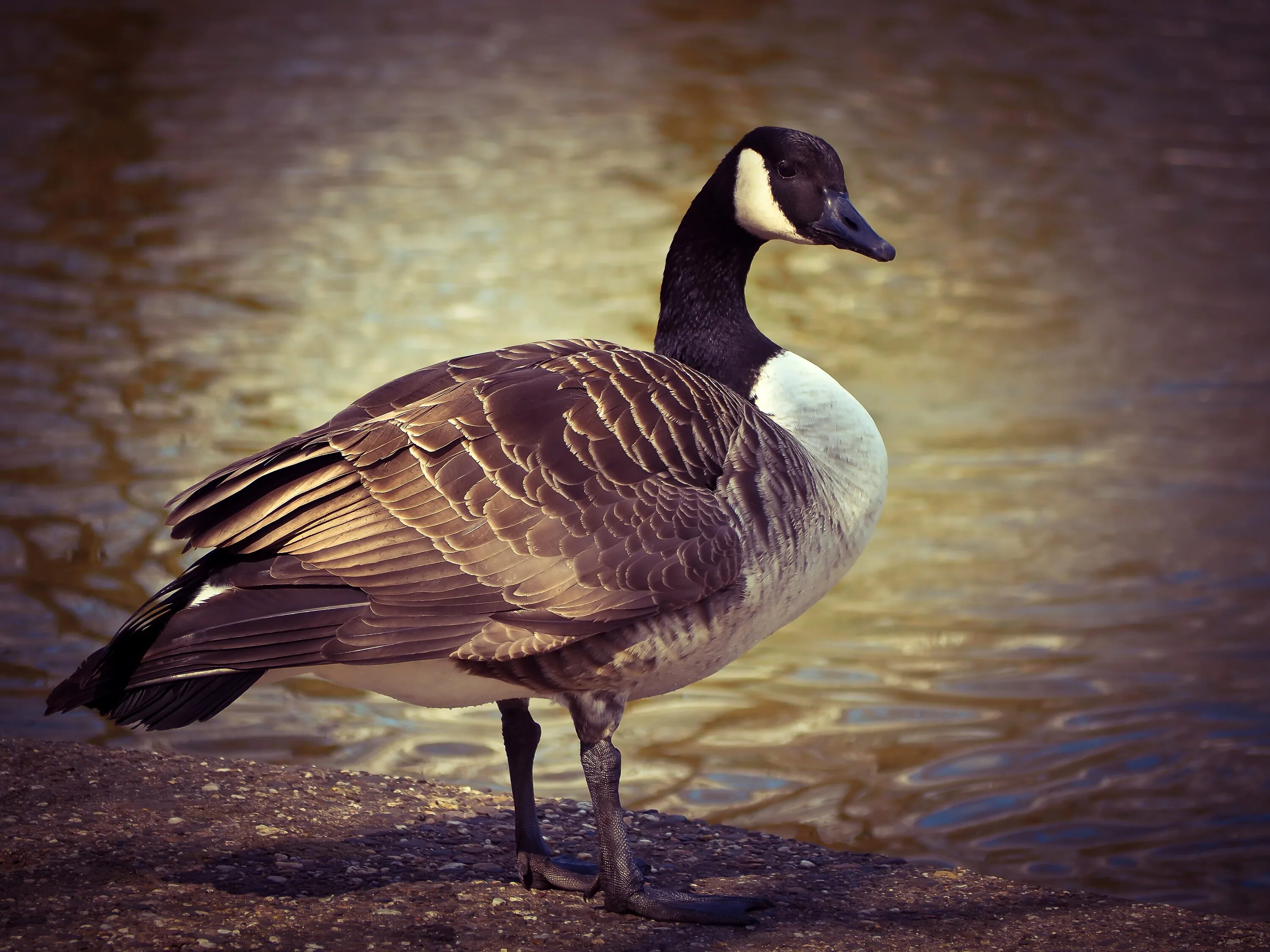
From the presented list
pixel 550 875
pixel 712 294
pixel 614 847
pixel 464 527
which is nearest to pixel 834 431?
pixel 712 294

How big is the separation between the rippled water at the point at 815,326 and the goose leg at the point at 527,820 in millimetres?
1320

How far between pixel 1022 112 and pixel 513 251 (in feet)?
25.7

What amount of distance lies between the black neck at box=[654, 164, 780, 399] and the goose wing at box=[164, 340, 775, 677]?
753 millimetres

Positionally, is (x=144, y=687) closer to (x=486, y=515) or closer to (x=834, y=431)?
(x=486, y=515)

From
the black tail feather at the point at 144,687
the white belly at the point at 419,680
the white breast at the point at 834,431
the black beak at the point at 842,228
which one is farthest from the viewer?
the black beak at the point at 842,228

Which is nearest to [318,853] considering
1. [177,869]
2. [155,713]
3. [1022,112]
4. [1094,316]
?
[177,869]

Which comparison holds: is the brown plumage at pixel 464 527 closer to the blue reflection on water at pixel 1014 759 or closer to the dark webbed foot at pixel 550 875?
the dark webbed foot at pixel 550 875

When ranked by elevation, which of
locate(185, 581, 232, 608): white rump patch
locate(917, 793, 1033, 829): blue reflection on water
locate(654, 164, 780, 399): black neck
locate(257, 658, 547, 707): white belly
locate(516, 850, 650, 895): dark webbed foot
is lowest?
locate(917, 793, 1033, 829): blue reflection on water

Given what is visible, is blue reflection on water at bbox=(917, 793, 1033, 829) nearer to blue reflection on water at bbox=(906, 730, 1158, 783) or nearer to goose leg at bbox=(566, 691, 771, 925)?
blue reflection on water at bbox=(906, 730, 1158, 783)

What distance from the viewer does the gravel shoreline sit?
4199mm

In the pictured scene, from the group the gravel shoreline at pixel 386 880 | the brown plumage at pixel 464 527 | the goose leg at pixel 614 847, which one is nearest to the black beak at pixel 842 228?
the brown plumage at pixel 464 527

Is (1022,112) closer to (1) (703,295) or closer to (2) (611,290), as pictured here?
(2) (611,290)

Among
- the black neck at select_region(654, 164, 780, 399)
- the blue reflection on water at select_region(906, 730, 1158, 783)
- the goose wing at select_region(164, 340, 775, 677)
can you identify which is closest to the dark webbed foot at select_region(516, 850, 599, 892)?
the goose wing at select_region(164, 340, 775, 677)

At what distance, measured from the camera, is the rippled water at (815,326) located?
20.9ft
